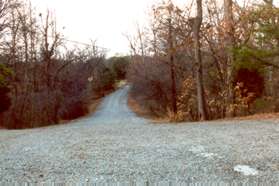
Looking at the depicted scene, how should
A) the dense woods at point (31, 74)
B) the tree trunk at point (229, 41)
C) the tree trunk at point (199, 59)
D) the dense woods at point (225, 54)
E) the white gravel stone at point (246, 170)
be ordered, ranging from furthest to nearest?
1. the dense woods at point (31, 74)
2. the tree trunk at point (199, 59)
3. the tree trunk at point (229, 41)
4. the dense woods at point (225, 54)
5. the white gravel stone at point (246, 170)

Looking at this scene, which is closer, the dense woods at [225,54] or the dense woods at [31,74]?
the dense woods at [225,54]

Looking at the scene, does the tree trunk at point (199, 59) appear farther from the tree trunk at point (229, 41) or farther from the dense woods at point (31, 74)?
the dense woods at point (31, 74)

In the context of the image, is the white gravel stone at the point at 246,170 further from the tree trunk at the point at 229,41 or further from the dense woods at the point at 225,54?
the tree trunk at the point at 229,41

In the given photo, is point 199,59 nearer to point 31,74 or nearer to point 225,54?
point 225,54

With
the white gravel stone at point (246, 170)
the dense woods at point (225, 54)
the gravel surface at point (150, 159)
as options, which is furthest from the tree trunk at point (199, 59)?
the white gravel stone at point (246, 170)

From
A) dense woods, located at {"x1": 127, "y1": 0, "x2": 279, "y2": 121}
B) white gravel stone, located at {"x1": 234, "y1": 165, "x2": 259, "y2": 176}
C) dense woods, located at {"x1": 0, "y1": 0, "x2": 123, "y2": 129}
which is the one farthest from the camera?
dense woods, located at {"x1": 0, "y1": 0, "x2": 123, "y2": 129}

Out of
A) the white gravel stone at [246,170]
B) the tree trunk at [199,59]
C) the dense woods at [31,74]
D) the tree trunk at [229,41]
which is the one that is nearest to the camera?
the white gravel stone at [246,170]

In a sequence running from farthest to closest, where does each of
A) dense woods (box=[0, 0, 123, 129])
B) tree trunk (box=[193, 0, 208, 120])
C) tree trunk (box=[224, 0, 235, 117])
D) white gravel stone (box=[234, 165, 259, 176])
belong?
dense woods (box=[0, 0, 123, 129]) → tree trunk (box=[193, 0, 208, 120]) → tree trunk (box=[224, 0, 235, 117]) → white gravel stone (box=[234, 165, 259, 176])

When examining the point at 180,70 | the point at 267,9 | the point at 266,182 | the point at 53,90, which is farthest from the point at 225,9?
the point at 53,90

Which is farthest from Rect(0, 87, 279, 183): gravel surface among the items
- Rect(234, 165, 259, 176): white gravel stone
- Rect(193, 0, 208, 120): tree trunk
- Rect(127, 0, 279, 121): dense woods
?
Rect(193, 0, 208, 120): tree trunk

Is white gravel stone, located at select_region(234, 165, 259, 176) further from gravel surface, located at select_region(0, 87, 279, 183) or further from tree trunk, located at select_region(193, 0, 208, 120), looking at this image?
tree trunk, located at select_region(193, 0, 208, 120)

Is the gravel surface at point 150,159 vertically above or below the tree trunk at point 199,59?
below

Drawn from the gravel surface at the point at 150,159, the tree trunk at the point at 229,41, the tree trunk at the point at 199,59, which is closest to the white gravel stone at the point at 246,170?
the gravel surface at the point at 150,159

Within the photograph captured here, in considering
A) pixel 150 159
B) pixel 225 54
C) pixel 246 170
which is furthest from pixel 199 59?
pixel 246 170
